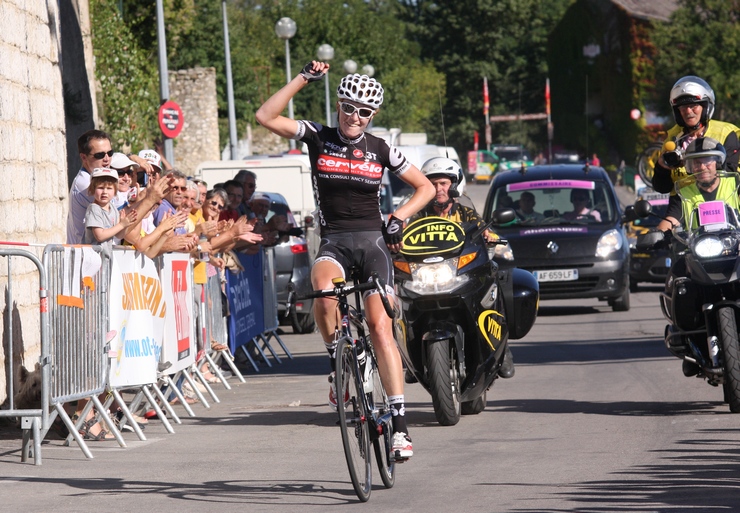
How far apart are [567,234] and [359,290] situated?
13.5 metres

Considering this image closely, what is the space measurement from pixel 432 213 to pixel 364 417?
13.4ft

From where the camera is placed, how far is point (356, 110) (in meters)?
8.06

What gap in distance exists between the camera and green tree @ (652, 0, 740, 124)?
54.9 m

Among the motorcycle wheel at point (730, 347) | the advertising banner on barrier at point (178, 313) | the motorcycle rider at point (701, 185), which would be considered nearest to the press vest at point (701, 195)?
the motorcycle rider at point (701, 185)

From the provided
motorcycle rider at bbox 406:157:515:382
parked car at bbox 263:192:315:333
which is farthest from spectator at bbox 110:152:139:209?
parked car at bbox 263:192:315:333

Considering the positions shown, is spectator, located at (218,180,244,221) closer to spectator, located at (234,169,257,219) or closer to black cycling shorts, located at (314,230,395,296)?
spectator, located at (234,169,257,219)

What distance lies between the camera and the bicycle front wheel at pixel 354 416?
689 centimetres

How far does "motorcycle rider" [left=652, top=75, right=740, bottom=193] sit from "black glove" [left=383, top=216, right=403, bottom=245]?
363cm

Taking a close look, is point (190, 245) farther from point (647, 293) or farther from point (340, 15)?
point (340, 15)

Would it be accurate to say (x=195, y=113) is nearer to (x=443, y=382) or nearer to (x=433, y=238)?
(x=433, y=238)

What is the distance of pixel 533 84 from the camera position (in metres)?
103

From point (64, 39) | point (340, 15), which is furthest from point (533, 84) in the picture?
point (64, 39)

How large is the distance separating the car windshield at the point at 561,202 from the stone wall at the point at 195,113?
27555 millimetres

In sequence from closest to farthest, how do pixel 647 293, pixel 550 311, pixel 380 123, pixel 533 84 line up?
pixel 550 311
pixel 647 293
pixel 380 123
pixel 533 84
